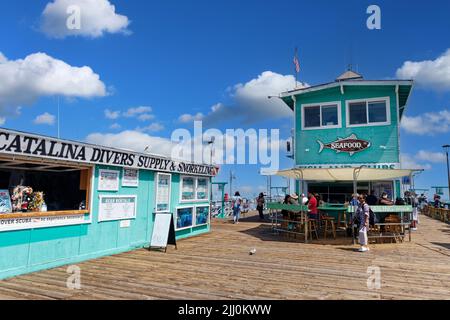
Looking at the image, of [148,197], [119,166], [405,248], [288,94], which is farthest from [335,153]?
[119,166]

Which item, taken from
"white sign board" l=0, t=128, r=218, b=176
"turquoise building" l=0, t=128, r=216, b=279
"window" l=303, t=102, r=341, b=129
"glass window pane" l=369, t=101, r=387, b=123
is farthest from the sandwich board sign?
"glass window pane" l=369, t=101, r=387, b=123

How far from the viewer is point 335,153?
1535 cm

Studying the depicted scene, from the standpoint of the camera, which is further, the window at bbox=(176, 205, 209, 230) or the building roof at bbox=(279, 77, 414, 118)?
the building roof at bbox=(279, 77, 414, 118)

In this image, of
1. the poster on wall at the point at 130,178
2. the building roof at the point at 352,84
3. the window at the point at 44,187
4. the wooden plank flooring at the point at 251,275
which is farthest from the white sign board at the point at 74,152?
the building roof at the point at 352,84

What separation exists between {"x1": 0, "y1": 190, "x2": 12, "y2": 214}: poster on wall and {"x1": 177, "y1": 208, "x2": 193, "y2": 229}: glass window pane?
5.38m

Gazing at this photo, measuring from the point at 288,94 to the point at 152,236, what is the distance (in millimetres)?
10649

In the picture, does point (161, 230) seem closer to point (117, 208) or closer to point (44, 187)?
point (117, 208)

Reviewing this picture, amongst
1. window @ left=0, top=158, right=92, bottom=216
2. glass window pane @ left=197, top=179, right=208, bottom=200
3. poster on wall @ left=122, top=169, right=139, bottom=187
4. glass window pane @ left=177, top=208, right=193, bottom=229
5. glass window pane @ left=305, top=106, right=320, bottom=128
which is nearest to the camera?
window @ left=0, top=158, right=92, bottom=216

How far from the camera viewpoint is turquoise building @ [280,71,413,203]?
14602 millimetres

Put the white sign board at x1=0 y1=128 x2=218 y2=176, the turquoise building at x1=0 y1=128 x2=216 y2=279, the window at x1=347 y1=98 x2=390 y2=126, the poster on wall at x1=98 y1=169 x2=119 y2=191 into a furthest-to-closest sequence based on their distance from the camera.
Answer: the window at x1=347 y1=98 x2=390 y2=126
the poster on wall at x1=98 y1=169 x2=119 y2=191
the turquoise building at x1=0 y1=128 x2=216 y2=279
the white sign board at x1=0 y1=128 x2=218 y2=176

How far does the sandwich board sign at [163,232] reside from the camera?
906 centimetres

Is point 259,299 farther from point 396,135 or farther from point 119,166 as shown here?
point 396,135

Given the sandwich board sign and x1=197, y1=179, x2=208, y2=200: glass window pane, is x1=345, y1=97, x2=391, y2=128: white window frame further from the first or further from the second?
the sandwich board sign

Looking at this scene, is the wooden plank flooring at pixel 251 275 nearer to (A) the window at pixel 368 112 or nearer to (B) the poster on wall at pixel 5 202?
(B) the poster on wall at pixel 5 202
